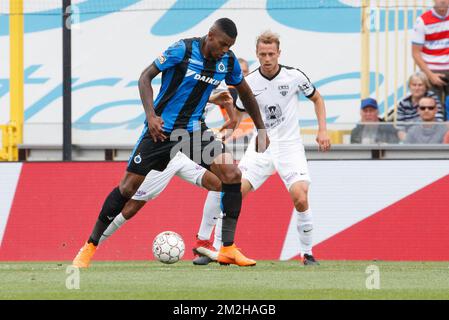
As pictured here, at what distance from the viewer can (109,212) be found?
10.4 meters

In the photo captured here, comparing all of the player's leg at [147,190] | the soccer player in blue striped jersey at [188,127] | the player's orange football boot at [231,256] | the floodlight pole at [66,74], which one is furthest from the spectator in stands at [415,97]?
the player's orange football boot at [231,256]

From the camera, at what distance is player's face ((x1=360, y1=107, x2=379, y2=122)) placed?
13984 mm

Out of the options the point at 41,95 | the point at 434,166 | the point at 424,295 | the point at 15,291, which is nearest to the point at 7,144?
the point at 41,95

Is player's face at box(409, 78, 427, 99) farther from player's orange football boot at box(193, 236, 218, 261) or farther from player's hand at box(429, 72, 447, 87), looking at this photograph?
player's orange football boot at box(193, 236, 218, 261)

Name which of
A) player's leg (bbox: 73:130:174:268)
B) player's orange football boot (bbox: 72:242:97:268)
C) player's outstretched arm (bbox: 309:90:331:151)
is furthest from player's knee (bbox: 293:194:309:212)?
player's orange football boot (bbox: 72:242:97:268)

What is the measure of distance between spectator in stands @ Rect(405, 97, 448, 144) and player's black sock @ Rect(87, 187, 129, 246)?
4.52 meters

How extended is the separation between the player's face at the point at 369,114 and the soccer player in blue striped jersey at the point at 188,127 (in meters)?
3.69

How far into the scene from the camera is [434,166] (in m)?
13.0

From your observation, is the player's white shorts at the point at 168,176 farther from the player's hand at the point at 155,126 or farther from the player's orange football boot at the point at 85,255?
the player's hand at the point at 155,126

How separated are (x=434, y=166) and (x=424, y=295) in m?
5.12

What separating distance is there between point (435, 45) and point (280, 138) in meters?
3.45

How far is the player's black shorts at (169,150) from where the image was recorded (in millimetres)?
10273

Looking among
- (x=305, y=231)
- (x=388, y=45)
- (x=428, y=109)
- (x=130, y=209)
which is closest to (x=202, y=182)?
(x=130, y=209)

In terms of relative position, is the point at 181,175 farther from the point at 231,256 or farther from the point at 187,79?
the point at 187,79
